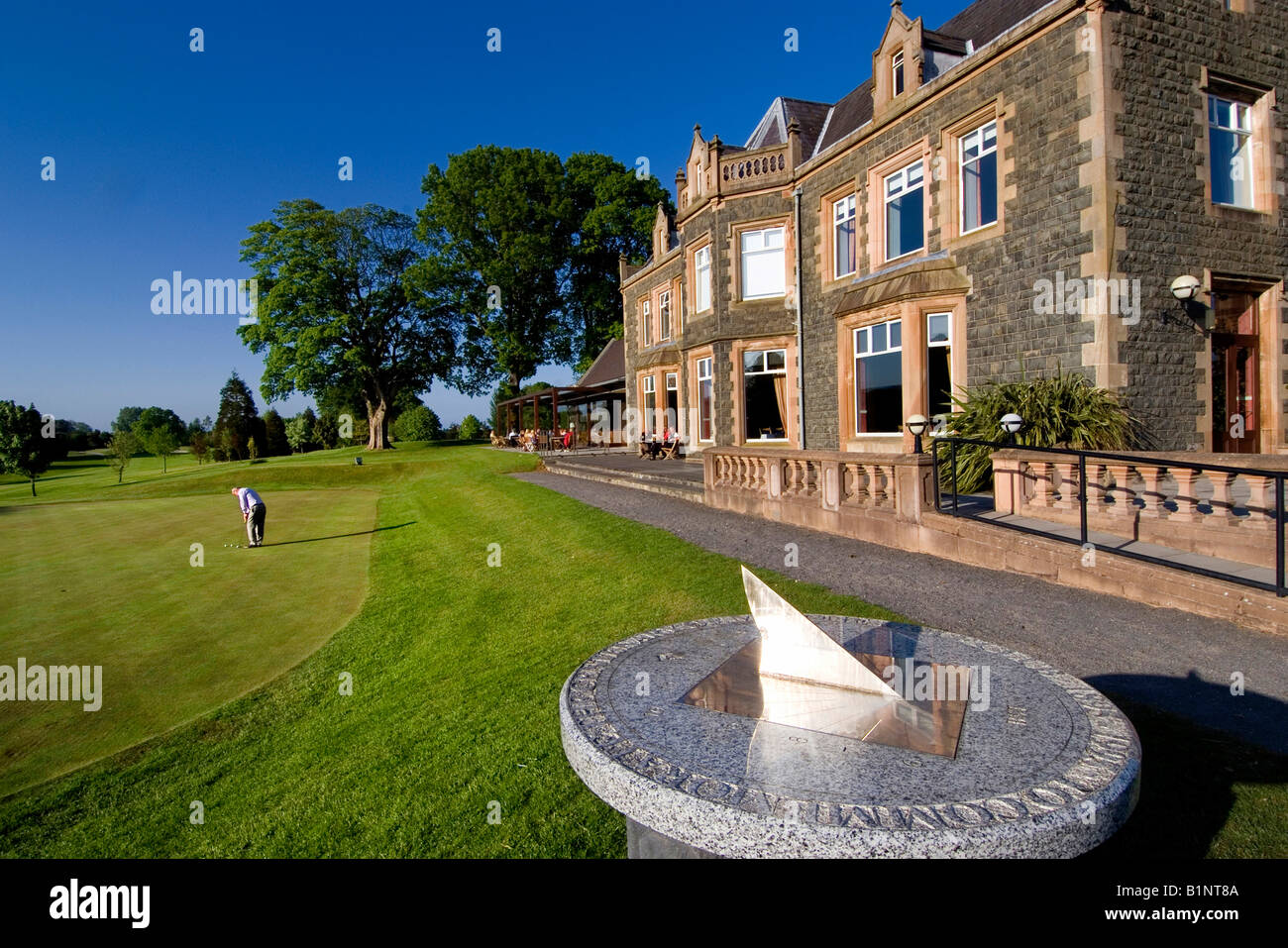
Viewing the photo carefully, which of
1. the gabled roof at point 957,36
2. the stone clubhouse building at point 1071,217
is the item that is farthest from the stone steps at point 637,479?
the gabled roof at point 957,36

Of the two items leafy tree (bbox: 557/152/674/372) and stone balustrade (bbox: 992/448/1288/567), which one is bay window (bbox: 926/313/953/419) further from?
leafy tree (bbox: 557/152/674/372)

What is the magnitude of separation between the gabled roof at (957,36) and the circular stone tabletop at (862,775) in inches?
585

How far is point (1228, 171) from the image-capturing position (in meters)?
13.2

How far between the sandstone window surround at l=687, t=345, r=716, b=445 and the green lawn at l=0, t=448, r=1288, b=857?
39.9ft

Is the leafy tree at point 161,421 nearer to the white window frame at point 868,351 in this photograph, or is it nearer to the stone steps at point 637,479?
the stone steps at point 637,479

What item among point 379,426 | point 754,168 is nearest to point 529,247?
point 379,426

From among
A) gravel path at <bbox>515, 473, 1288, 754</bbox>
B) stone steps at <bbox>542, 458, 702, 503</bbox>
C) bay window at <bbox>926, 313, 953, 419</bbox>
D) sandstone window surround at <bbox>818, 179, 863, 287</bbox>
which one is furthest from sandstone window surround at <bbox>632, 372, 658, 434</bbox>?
gravel path at <bbox>515, 473, 1288, 754</bbox>

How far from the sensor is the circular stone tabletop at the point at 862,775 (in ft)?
7.20

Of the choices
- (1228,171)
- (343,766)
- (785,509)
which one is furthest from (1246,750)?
(1228,171)

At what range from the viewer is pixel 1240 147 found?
525 inches

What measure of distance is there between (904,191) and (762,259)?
5175 mm

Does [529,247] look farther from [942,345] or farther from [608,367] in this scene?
[942,345]
